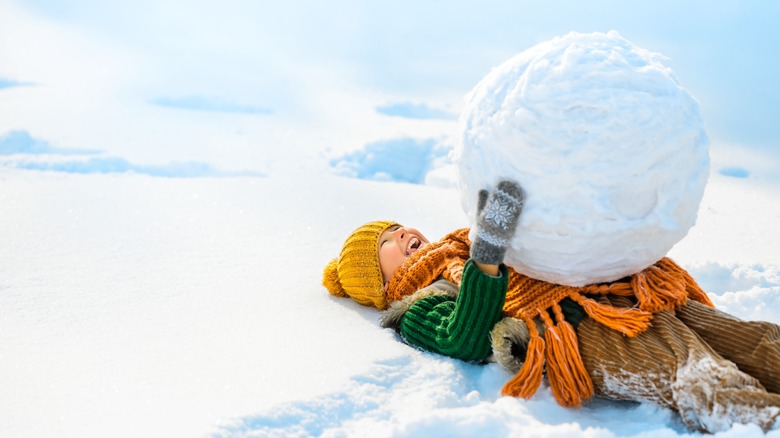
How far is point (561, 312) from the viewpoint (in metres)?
1.67

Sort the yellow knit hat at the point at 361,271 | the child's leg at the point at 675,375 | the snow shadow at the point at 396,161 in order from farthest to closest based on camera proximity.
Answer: the snow shadow at the point at 396,161 < the yellow knit hat at the point at 361,271 < the child's leg at the point at 675,375

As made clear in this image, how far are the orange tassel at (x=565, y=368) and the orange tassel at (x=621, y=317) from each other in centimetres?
7

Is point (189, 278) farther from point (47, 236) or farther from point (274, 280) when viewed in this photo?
point (47, 236)

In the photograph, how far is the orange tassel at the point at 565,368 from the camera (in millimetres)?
1579

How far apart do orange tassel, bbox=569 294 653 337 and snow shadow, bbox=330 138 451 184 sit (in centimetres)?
253

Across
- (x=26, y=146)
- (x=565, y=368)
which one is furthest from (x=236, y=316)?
(x=26, y=146)

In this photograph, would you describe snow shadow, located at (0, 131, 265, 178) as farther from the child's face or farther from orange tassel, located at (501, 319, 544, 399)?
orange tassel, located at (501, 319, 544, 399)

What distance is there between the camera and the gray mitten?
59.1 inches

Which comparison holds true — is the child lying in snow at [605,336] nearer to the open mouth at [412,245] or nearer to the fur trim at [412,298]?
the fur trim at [412,298]

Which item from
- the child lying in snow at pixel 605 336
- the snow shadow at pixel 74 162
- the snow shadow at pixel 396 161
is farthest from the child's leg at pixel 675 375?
the snow shadow at pixel 74 162

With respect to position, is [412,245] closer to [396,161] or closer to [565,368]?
[565,368]

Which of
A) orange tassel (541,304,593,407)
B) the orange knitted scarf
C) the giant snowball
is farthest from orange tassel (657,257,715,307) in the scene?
orange tassel (541,304,593,407)

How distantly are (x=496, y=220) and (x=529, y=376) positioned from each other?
351mm

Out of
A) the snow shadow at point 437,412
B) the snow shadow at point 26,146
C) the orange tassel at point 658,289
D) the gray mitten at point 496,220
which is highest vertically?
the snow shadow at point 26,146
